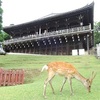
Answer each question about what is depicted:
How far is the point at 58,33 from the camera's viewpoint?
51.6 m

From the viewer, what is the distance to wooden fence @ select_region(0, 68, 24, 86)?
18.2 m

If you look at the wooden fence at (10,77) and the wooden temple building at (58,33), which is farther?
the wooden temple building at (58,33)

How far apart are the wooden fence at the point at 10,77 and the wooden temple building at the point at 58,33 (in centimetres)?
3137

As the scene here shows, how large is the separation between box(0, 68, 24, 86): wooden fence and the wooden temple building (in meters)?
31.4

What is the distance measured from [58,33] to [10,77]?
111 ft

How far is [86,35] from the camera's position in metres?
50.8

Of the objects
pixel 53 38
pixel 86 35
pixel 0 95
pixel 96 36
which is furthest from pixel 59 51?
pixel 0 95

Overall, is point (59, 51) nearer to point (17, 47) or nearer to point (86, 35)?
point (86, 35)

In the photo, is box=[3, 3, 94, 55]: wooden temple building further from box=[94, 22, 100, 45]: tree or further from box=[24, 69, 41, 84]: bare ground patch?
box=[24, 69, 41, 84]: bare ground patch

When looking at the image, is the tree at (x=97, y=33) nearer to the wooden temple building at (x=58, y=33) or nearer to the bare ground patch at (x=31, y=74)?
the wooden temple building at (x=58, y=33)

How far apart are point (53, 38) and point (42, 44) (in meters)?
5.01

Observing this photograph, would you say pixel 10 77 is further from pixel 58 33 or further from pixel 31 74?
pixel 58 33

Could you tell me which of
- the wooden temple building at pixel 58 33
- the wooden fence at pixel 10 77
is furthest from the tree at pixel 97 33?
the wooden fence at pixel 10 77

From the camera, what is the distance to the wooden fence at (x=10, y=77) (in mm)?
18156
